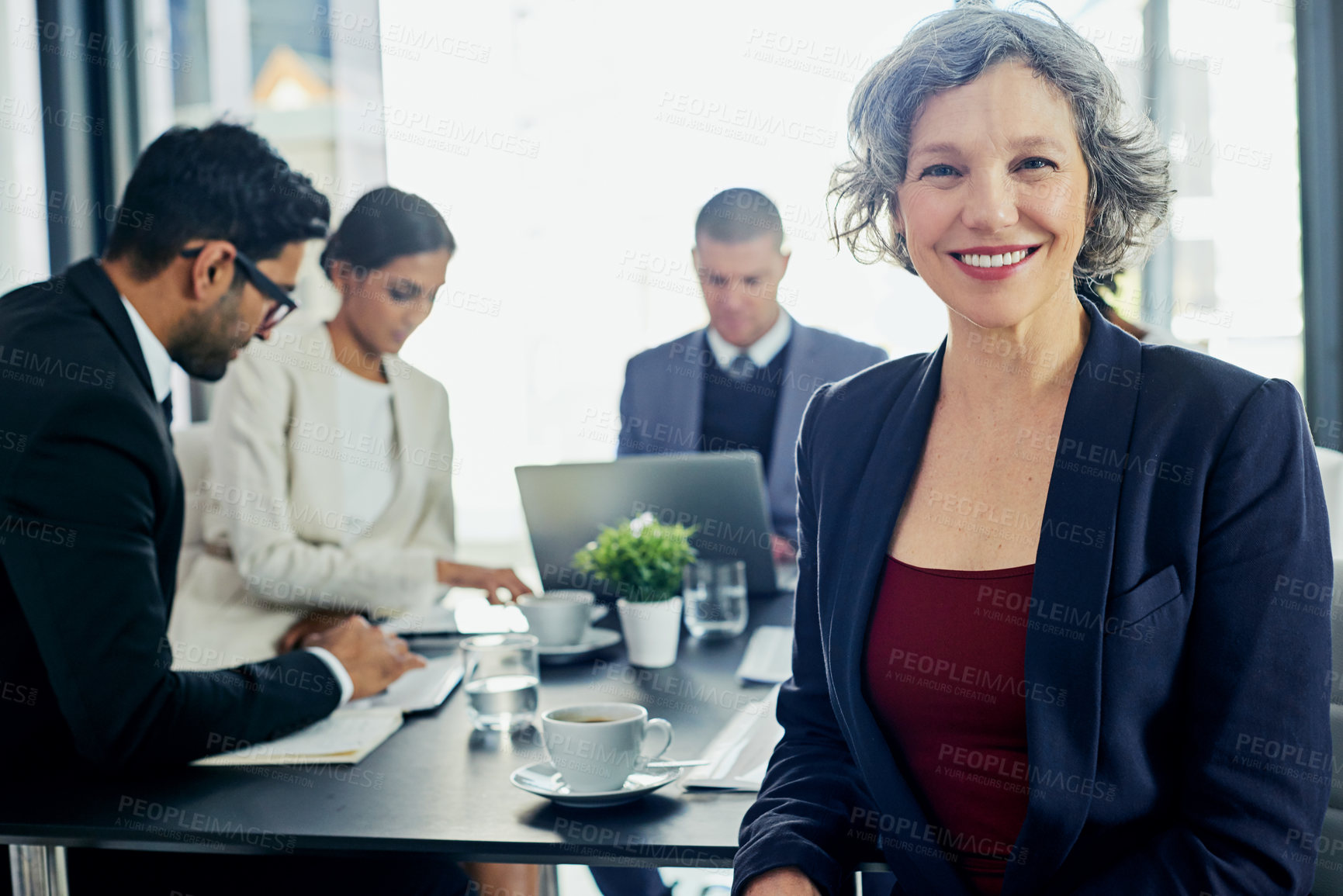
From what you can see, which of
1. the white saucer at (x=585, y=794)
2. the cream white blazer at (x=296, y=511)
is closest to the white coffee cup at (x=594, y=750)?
the white saucer at (x=585, y=794)

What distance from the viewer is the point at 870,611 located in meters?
1.13

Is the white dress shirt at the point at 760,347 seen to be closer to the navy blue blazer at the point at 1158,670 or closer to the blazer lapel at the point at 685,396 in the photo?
the blazer lapel at the point at 685,396

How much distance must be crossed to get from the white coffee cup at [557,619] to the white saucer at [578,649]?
13mm

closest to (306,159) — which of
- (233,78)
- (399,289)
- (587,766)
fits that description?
(233,78)

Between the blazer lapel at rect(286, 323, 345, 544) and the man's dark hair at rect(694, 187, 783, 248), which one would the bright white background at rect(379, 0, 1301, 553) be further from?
the blazer lapel at rect(286, 323, 345, 544)

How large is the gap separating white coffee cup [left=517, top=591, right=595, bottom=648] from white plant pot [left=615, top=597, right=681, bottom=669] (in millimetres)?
105

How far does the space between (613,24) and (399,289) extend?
113 inches

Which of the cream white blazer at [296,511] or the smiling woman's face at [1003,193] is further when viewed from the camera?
the cream white blazer at [296,511]

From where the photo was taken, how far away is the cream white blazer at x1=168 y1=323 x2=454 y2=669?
221cm

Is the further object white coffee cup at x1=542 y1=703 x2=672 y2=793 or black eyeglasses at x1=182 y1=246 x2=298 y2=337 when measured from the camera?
black eyeglasses at x1=182 y1=246 x2=298 y2=337

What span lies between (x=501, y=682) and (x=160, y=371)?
0.76 meters

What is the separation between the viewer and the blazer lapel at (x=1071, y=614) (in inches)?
37.7

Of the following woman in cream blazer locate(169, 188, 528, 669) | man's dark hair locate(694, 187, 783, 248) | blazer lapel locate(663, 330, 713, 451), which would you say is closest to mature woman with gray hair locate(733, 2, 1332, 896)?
woman in cream blazer locate(169, 188, 528, 669)

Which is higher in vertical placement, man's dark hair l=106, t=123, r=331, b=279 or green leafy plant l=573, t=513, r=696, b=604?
man's dark hair l=106, t=123, r=331, b=279
